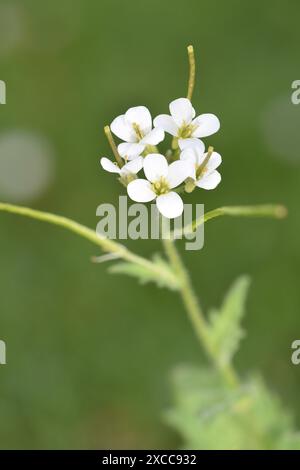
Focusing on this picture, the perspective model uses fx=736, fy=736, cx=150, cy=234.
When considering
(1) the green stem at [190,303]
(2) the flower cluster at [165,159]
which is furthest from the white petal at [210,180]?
(1) the green stem at [190,303]

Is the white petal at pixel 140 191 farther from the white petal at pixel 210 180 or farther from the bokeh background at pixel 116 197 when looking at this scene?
the bokeh background at pixel 116 197

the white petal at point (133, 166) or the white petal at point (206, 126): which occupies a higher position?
the white petal at point (206, 126)

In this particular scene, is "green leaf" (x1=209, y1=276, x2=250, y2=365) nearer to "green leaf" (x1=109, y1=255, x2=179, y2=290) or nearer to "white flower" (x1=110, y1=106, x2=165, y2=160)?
"green leaf" (x1=109, y1=255, x2=179, y2=290)

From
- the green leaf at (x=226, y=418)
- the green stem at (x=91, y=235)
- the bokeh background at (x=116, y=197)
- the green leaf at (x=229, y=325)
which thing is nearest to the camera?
the green stem at (x=91, y=235)

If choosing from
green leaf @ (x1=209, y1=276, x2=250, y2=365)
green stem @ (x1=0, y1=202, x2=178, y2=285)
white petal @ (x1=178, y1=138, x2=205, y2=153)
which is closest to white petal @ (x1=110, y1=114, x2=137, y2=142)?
white petal @ (x1=178, y1=138, x2=205, y2=153)

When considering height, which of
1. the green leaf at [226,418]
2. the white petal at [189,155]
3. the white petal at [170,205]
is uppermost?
the white petal at [189,155]
